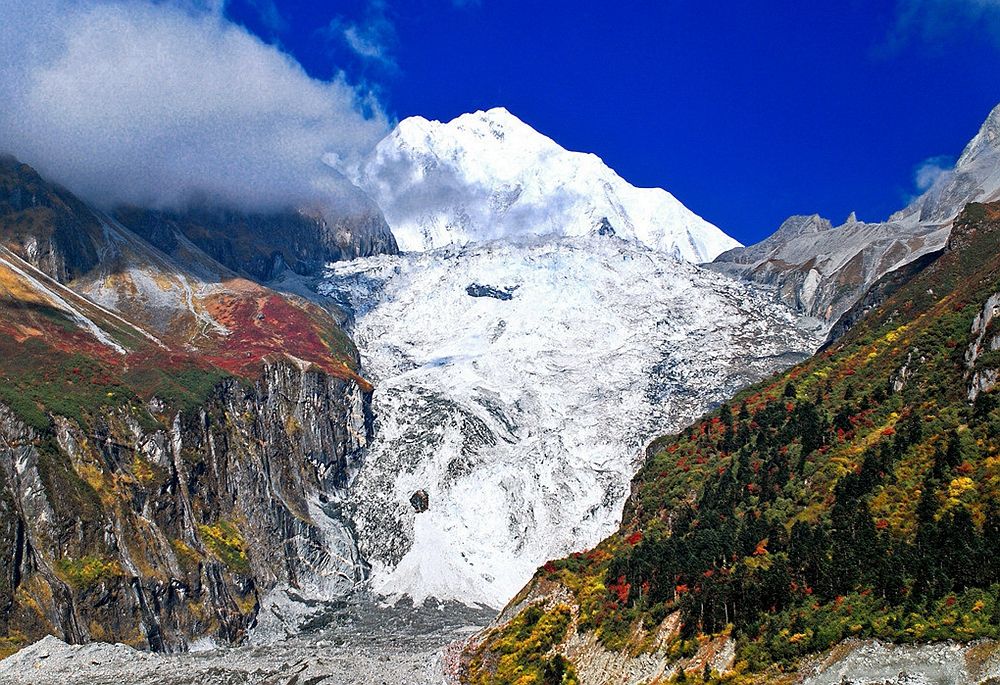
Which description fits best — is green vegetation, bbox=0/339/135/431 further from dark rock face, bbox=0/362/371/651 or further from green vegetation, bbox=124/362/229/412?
green vegetation, bbox=124/362/229/412

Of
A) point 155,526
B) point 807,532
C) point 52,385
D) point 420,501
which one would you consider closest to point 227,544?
point 155,526

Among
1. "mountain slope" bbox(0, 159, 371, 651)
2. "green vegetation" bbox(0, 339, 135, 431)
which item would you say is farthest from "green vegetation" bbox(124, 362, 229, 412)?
"green vegetation" bbox(0, 339, 135, 431)

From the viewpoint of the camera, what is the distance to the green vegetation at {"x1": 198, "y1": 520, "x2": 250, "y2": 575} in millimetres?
137250

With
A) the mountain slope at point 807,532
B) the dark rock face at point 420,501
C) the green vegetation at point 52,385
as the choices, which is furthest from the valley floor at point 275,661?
the dark rock face at point 420,501

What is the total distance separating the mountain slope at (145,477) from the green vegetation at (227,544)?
269 mm

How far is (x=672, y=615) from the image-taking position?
185 ft

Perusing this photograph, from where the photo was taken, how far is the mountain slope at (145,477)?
365 feet

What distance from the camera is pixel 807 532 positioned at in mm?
52500

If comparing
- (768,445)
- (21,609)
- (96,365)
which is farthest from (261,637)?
(768,445)

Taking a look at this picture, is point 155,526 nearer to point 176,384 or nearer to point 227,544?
point 227,544

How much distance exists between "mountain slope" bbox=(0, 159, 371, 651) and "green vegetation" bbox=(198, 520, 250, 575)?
0.27 meters

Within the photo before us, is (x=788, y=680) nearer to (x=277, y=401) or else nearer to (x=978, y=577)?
(x=978, y=577)

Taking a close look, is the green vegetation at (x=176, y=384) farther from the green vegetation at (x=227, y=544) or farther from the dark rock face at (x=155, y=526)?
the green vegetation at (x=227, y=544)

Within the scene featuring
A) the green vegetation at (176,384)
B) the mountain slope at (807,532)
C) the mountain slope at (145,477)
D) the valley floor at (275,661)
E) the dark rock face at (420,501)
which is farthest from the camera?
the dark rock face at (420,501)
